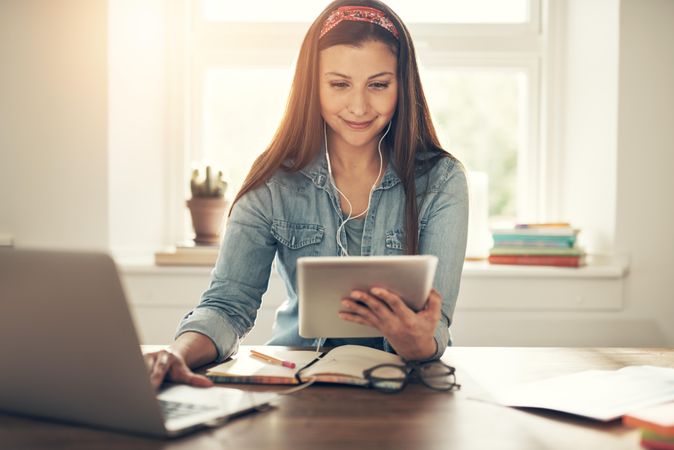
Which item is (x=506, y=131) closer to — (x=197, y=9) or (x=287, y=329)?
(x=197, y=9)

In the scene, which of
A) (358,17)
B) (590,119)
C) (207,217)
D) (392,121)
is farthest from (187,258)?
(590,119)

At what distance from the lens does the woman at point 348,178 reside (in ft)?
5.33

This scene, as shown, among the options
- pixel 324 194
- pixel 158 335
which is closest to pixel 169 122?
pixel 158 335

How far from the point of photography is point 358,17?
5.50 feet

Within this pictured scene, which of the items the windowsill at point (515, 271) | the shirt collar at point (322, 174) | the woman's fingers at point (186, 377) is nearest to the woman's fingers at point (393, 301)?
the woman's fingers at point (186, 377)

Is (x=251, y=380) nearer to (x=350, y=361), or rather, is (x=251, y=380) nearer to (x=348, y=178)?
(x=350, y=361)

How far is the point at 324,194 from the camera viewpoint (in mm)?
1753

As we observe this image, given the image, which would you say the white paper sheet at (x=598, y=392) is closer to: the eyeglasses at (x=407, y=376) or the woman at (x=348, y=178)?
the eyeglasses at (x=407, y=376)

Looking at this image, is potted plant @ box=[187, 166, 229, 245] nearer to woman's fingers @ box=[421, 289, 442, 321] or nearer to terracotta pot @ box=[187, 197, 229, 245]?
terracotta pot @ box=[187, 197, 229, 245]

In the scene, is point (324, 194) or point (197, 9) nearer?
point (324, 194)

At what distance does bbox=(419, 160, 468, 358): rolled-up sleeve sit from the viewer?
60.7 inches

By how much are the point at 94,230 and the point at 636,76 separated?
6.22 feet

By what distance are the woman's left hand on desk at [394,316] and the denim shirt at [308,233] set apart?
270 millimetres

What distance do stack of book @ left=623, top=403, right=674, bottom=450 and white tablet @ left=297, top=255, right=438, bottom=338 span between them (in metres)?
0.35
